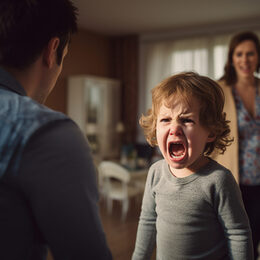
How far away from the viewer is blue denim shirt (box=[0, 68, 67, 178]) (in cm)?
59

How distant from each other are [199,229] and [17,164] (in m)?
0.56

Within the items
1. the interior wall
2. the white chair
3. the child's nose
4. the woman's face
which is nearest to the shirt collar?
the child's nose

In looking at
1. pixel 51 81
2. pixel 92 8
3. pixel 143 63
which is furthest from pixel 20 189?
pixel 143 63

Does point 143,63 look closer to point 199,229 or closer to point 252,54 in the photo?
point 252,54

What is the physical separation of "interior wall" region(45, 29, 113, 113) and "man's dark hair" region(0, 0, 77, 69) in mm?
5734

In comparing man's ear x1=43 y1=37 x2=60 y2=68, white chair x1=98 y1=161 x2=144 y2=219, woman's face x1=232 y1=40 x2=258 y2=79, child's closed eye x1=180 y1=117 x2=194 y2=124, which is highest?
woman's face x1=232 y1=40 x2=258 y2=79

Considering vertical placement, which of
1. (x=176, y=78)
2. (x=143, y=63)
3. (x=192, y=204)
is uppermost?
(x=143, y=63)

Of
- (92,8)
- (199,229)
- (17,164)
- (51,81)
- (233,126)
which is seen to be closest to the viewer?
(17,164)

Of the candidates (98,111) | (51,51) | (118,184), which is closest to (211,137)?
(51,51)

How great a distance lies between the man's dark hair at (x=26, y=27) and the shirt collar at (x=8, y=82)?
2cm

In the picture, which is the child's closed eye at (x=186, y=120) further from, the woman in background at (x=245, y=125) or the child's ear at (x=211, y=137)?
the woman in background at (x=245, y=125)

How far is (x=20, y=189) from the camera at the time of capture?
61 centimetres

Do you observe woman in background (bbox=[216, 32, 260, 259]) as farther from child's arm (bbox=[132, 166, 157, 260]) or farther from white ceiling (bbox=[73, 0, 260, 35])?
white ceiling (bbox=[73, 0, 260, 35])

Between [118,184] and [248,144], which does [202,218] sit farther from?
A: [118,184]
